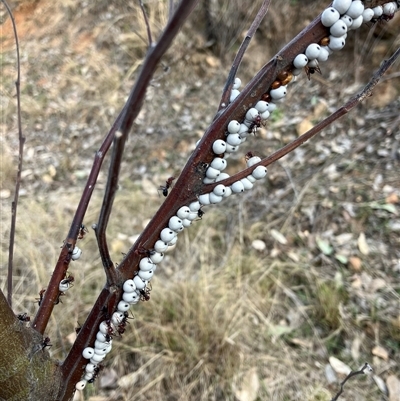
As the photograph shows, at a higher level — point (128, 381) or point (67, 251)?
point (67, 251)

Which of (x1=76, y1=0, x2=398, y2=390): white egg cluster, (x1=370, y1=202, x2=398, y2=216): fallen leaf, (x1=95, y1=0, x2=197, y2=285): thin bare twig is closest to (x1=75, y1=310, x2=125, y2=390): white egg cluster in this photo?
(x1=76, y1=0, x2=398, y2=390): white egg cluster

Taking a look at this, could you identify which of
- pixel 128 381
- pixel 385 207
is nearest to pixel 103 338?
pixel 128 381

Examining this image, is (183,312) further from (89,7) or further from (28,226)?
(89,7)

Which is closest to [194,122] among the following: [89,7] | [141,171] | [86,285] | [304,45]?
[141,171]

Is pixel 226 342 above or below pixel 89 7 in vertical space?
below

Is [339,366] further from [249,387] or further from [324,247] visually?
[324,247]

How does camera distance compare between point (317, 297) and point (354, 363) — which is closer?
point (354, 363)

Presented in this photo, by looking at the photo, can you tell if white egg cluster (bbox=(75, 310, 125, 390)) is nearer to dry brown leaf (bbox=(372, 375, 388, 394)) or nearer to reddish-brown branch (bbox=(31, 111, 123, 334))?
reddish-brown branch (bbox=(31, 111, 123, 334))
